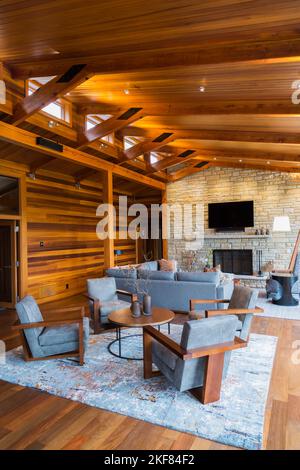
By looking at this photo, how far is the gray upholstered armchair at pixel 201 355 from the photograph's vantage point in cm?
241

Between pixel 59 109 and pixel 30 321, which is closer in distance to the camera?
pixel 30 321

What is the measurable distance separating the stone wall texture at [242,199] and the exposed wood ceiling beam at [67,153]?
1.98 m

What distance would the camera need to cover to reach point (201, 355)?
2.39 m

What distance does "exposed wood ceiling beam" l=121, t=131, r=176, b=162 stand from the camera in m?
6.85

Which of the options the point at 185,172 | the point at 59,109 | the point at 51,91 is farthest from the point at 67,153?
the point at 185,172

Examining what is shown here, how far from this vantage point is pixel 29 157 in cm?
623

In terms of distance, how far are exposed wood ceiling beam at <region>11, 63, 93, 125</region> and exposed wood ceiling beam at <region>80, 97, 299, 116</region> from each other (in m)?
1.39

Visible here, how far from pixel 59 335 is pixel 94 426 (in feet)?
4.34

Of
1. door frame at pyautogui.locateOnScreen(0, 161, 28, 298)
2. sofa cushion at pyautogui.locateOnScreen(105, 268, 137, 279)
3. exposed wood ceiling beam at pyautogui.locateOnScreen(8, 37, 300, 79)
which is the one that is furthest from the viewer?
door frame at pyautogui.locateOnScreen(0, 161, 28, 298)

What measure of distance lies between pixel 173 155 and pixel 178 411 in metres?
7.35

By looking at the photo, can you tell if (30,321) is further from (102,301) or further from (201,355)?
(201,355)

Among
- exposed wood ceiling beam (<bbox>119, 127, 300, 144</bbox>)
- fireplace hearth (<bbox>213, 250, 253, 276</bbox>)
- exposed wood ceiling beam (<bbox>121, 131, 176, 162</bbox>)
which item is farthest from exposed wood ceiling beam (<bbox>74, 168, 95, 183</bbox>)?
fireplace hearth (<bbox>213, 250, 253, 276</bbox>)

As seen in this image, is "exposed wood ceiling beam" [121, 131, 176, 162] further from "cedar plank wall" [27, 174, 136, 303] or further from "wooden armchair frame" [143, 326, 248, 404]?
"wooden armchair frame" [143, 326, 248, 404]

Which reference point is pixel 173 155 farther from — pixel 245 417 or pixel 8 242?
pixel 245 417
